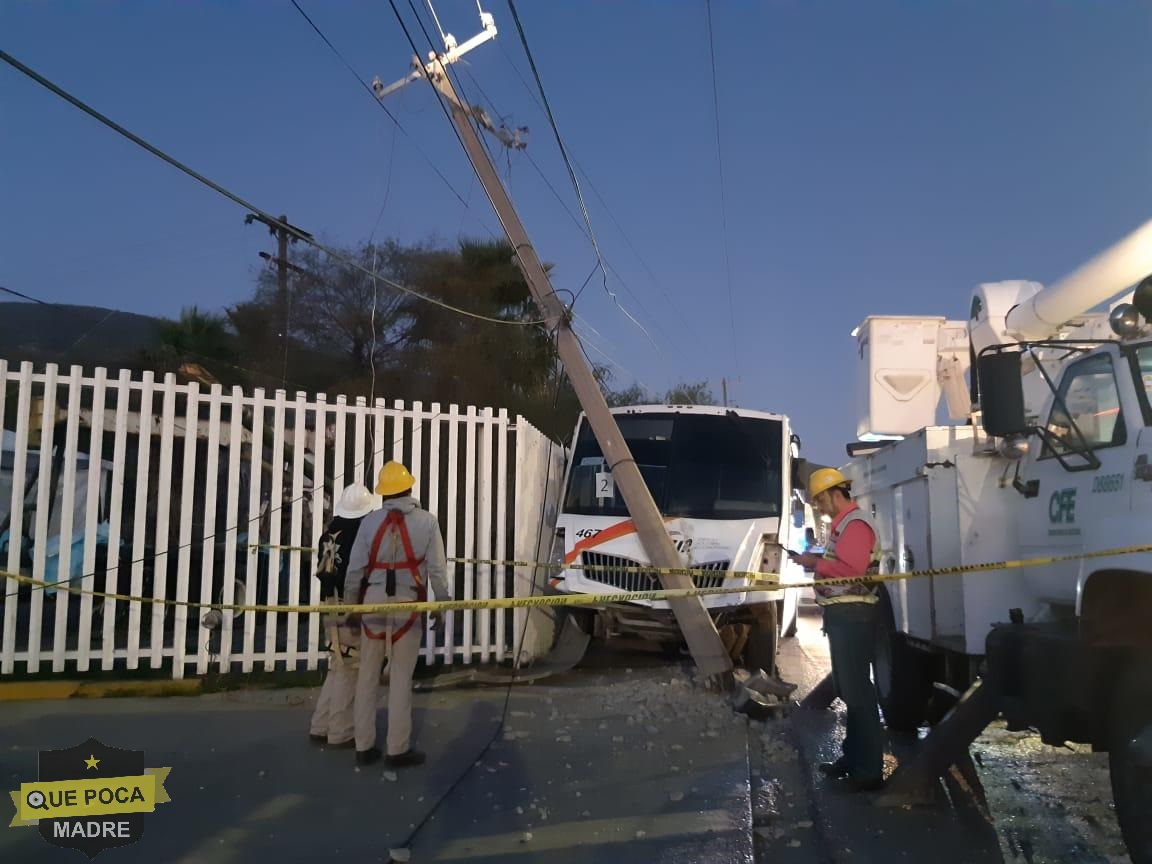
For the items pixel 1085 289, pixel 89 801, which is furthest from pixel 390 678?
pixel 1085 289

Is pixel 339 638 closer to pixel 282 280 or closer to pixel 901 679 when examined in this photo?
pixel 901 679

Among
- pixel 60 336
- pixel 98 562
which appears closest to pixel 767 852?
pixel 98 562

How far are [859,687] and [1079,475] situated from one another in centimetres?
166

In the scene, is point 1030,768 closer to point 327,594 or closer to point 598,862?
point 598,862

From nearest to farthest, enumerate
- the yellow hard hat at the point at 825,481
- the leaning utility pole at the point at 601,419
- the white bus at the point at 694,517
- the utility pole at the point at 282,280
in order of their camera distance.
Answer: the yellow hard hat at the point at 825,481
the leaning utility pole at the point at 601,419
the white bus at the point at 694,517
the utility pole at the point at 282,280

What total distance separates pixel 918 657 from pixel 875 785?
69.5 inches

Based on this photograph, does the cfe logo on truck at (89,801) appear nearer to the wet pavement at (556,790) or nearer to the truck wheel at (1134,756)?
the wet pavement at (556,790)

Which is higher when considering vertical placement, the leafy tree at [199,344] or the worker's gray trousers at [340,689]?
the leafy tree at [199,344]

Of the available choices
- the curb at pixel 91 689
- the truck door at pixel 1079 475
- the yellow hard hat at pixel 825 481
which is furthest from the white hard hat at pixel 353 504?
the truck door at pixel 1079 475

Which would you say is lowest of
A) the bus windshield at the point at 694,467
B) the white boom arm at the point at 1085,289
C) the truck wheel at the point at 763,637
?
the truck wheel at the point at 763,637

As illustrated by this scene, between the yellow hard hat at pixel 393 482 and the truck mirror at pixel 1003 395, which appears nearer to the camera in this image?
the truck mirror at pixel 1003 395

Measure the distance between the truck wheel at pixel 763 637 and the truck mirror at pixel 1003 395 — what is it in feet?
12.9

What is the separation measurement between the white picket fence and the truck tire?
3082 millimetres

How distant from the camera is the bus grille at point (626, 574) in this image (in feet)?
26.0
